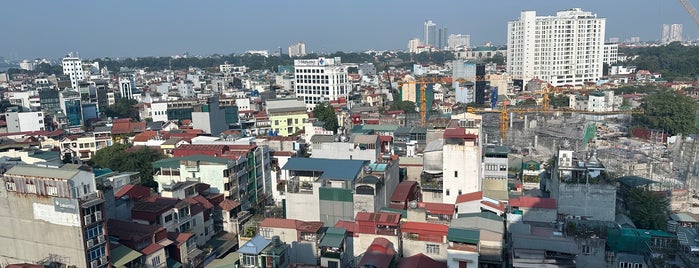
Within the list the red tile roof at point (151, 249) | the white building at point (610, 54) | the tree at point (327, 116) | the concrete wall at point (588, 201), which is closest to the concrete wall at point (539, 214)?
the concrete wall at point (588, 201)

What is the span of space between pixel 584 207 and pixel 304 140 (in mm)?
15239

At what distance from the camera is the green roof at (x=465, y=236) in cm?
1156

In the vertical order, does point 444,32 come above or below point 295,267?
above

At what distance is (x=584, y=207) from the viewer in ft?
49.2

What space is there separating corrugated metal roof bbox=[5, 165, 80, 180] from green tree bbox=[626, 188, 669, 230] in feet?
56.2

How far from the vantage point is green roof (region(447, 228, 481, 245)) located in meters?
11.6

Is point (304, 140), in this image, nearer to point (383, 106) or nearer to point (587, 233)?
point (587, 233)

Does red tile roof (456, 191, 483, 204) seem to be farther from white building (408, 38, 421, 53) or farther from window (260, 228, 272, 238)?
white building (408, 38, 421, 53)

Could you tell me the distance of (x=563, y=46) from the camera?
61969mm

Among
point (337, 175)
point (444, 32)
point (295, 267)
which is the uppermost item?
point (444, 32)

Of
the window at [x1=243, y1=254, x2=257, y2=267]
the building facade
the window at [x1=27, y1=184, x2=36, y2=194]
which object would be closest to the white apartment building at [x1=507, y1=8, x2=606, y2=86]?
the window at [x1=243, y1=254, x2=257, y2=267]

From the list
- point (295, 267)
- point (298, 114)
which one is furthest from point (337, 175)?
point (298, 114)

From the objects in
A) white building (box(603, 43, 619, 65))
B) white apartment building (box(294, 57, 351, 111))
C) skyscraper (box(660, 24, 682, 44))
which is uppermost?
skyscraper (box(660, 24, 682, 44))

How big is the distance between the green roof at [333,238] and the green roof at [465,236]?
2991 mm
